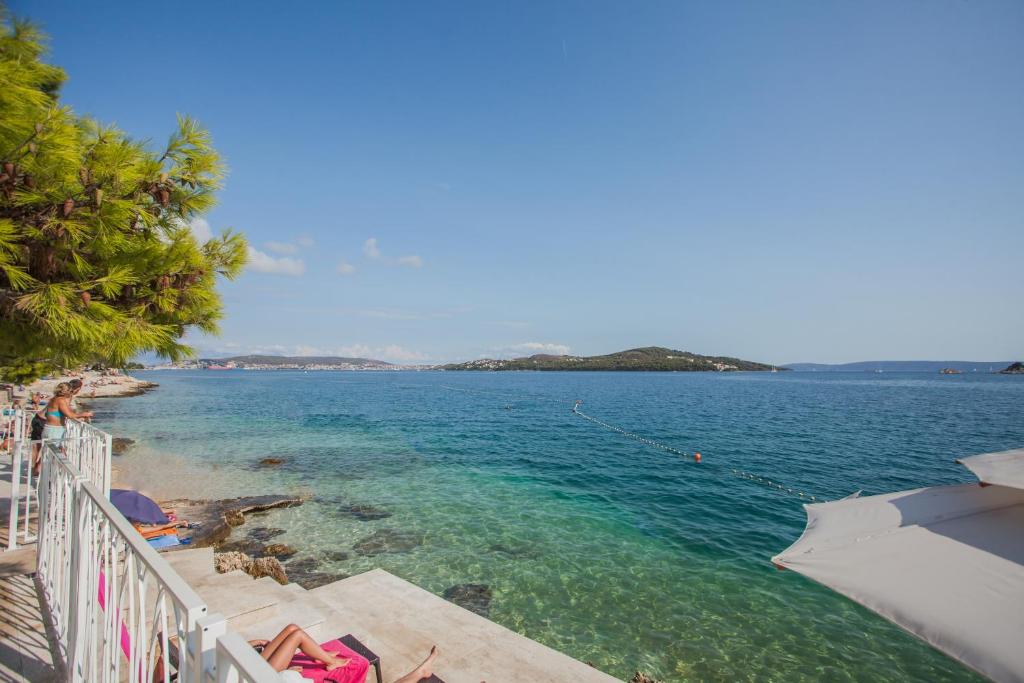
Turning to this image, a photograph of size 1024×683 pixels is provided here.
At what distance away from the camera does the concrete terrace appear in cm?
461

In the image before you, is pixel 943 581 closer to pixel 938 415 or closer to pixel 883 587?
pixel 883 587

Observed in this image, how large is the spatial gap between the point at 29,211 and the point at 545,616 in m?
9.97

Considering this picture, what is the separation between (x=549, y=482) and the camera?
63.2 feet

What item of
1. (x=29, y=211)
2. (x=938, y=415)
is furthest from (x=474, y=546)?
(x=938, y=415)

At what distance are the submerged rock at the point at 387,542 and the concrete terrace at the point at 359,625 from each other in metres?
4.61

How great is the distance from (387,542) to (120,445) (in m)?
22.5

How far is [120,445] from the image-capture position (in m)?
24.7

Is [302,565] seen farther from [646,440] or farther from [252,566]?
[646,440]

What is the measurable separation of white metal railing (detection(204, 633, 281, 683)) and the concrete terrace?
4070 millimetres

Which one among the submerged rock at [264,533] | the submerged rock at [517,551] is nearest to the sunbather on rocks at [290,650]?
the submerged rock at [517,551]

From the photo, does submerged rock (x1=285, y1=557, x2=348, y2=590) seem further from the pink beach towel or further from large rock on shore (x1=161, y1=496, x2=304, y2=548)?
the pink beach towel

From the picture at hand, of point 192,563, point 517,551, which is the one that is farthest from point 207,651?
point 517,551

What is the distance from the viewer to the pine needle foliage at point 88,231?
14.0 feet

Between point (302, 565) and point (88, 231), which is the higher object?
point (88, 231)
